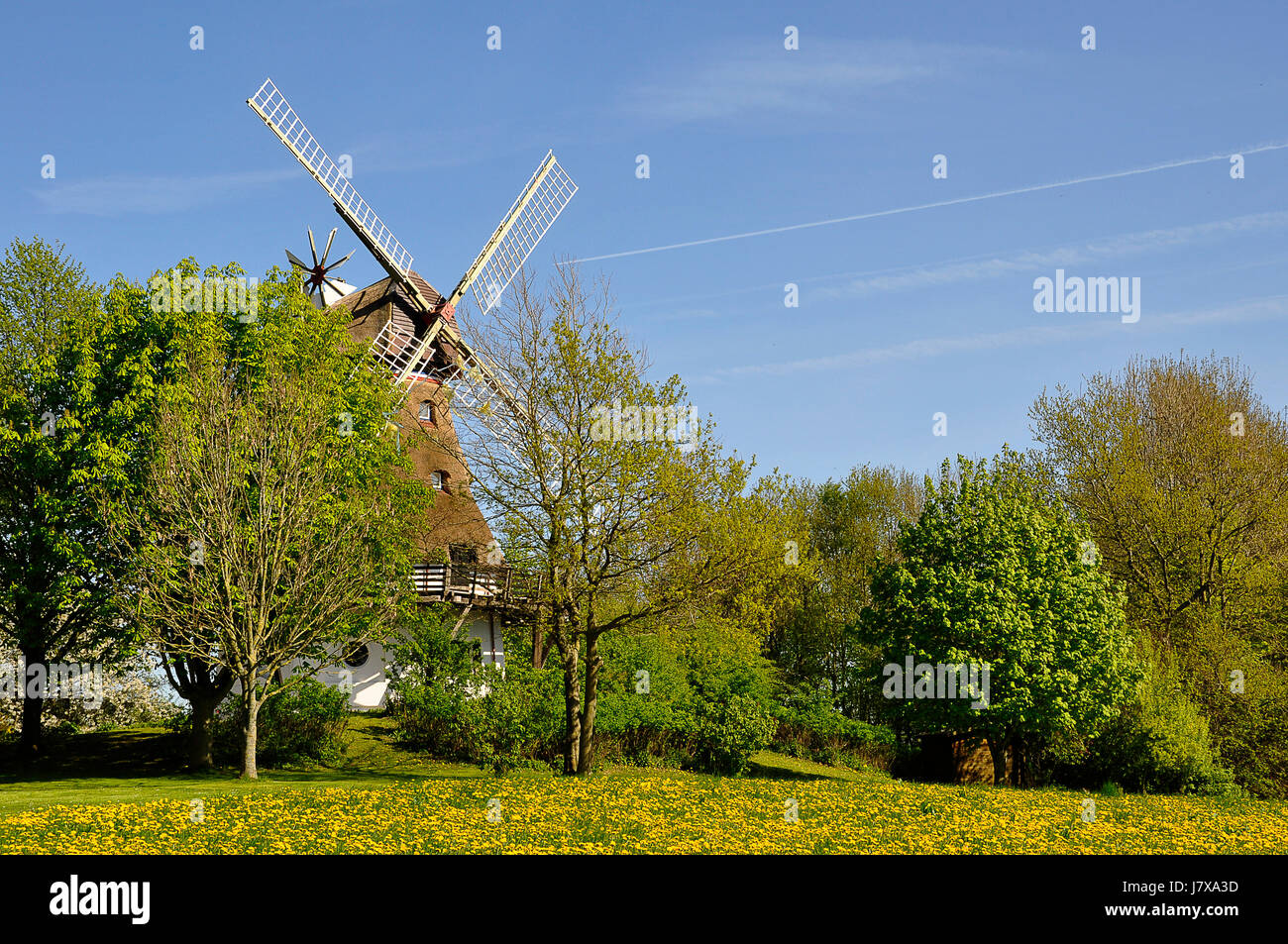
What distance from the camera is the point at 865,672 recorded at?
3281 centimetres

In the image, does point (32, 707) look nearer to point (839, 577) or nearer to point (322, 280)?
point (322, 280)

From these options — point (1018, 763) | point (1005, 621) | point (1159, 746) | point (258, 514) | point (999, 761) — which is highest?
point (258, 514)

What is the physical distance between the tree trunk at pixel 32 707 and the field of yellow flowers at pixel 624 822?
1388cm

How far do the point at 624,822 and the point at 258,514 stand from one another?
13.2 m

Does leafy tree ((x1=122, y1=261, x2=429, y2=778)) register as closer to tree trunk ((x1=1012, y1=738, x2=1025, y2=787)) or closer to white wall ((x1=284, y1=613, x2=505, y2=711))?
white wall ((x1=284, y1=613, x2=505, y2=711))

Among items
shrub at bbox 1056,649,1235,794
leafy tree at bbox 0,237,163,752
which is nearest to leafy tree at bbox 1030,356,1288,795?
shrub at bbox 1056,649,1235,794

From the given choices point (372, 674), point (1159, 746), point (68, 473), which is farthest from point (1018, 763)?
point (68, 473)

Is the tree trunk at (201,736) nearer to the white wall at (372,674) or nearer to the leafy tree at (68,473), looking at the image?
the leafy tree at (68,473)

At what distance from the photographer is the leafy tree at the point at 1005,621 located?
28703 millimetres

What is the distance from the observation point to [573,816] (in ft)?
55.0

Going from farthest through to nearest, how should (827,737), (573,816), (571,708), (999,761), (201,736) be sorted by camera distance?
(827,737) → (999,761) → (201,736) → (571,708) → (573,816)

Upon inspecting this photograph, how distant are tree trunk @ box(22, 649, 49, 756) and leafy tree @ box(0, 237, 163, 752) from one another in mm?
40

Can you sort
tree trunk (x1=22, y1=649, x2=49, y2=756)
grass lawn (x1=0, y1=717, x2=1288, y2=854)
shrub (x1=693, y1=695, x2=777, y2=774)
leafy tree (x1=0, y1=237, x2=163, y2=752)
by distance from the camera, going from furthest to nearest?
tree trunk (x1=22, y1=649, x2=49, y2=756) < shrub (x1=693, y1=695, x2=777, y2=774) < leafy tree (x1=0, y1=237, x2=163, y2=752) < grass lawn (x1=0, y1=717, x2=1288, y2=854)

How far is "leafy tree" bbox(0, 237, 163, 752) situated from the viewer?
86.2ft
